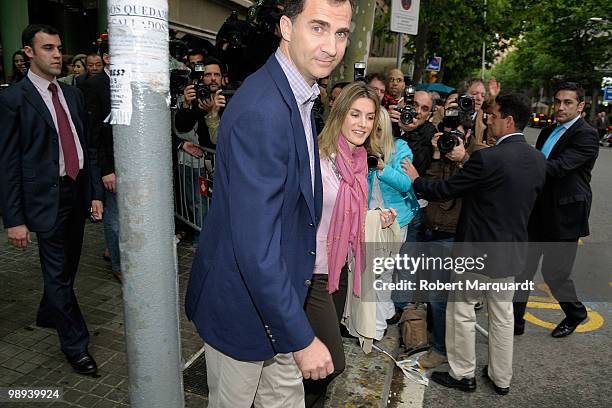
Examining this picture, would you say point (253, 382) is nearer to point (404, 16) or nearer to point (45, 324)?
point (45, 324)

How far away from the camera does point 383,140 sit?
386cm

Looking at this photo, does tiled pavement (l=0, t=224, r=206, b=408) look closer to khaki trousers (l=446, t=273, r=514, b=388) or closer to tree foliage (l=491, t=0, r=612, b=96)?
khaki trousers (l=446, t=273, r=514, b=388)

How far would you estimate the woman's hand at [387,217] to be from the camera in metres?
3.80

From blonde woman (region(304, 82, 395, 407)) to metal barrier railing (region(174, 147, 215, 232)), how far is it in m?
1.93

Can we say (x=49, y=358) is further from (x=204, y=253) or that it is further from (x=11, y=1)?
(x=11, y=1)

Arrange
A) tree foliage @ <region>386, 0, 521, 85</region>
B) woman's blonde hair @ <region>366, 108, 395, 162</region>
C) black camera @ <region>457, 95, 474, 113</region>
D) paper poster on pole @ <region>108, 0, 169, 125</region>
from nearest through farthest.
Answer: paper poster on pole @ <region>108, 0, 169, 125</region> → woman's blonde hair @ <region>366, 108, 395, 162</region> → black camera @ <region>457, 95, 474, 113</region> → tree foliage @ <region>386, 0, 521, 85</region>

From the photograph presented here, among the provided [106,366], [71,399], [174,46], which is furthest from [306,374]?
[174,46]

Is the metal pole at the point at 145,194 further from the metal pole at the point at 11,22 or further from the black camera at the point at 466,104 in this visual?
the metal pole at the point at 11,22

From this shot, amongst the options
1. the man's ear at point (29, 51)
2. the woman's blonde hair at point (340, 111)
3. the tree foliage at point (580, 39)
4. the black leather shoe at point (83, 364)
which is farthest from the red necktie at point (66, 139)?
the tree foliage at point (580, 39)

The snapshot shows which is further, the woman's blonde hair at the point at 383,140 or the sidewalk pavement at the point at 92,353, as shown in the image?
the woman's blonde hair at the point at 383,140

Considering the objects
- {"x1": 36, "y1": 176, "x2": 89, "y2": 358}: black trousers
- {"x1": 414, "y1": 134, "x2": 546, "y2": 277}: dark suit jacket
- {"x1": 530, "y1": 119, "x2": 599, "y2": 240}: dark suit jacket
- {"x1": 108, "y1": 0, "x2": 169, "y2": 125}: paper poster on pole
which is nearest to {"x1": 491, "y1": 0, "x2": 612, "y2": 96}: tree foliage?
{"x1": 530, "y1": 119, "x2": 599, "y2": 240}: dark suit jacket

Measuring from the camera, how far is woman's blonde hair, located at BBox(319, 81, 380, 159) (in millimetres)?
3309

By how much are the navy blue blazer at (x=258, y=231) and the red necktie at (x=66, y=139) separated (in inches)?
76.0

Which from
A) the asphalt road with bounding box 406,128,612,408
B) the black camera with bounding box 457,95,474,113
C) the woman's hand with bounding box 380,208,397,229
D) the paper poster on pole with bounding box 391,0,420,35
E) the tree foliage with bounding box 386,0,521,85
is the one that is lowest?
the asphalt road with bounding box 406,128,612,408
